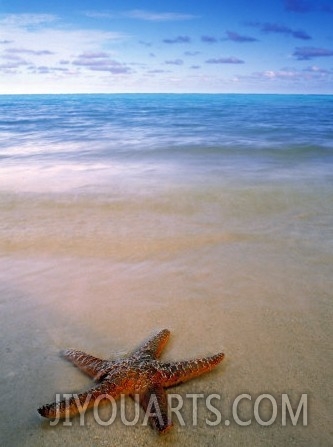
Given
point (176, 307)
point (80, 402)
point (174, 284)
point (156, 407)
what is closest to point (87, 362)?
point (80, 402)

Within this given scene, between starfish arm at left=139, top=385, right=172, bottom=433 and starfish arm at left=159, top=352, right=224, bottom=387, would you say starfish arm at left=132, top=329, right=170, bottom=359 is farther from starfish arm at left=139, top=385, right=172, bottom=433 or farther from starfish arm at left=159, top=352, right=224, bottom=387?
starfish arm at left=139, top=385, right=172, bottom=433

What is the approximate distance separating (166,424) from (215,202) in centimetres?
660

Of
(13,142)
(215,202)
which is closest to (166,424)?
(215,202)

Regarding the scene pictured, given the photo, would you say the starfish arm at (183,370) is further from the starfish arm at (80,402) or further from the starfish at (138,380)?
the starfish arm at (80,402)

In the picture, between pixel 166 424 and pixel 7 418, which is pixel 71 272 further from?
pixel 166 424

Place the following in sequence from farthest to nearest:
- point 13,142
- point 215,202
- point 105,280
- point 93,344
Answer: point 13,142
point 215,202
point 105,280
point 93,344

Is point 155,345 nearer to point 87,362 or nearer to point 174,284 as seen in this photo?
point 87,362

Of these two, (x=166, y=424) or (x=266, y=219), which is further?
(x=266, y=219)

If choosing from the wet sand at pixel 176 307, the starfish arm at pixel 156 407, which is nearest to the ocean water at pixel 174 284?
the wet sand at pixel 176 307

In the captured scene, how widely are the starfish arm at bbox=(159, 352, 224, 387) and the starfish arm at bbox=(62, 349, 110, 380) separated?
0.56 m

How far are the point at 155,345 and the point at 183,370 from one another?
49 cm

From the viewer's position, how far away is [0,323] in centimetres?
418

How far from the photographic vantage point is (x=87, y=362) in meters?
3.38

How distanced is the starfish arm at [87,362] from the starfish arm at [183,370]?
1.83 ft
